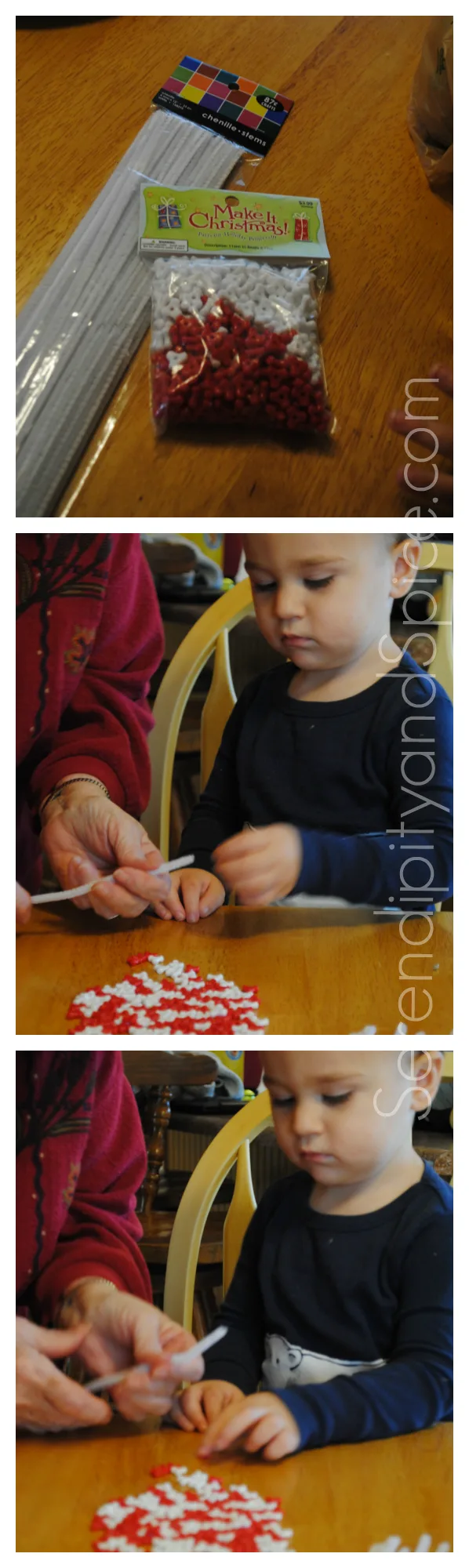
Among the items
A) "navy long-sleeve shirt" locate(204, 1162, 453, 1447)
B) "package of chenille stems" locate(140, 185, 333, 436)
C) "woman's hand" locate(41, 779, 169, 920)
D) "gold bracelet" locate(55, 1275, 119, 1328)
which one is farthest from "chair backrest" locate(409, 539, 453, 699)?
"gold bracelet" locate(55, 1275, 119, 1328)

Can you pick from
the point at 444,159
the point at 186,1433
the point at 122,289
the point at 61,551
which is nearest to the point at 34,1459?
the point at 186,1433

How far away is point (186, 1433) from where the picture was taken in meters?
0.70

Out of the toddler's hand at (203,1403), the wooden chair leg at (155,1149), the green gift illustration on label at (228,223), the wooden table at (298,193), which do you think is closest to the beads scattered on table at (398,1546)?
the toddler's hand at (203,1403)

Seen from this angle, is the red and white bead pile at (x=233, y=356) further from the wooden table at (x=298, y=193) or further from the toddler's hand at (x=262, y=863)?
the toddler's hand at (x=262, y=863)

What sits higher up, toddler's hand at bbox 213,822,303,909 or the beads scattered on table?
toddler's hand at bbox 213,822,303,909

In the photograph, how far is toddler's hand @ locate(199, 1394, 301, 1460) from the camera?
687 millimetres

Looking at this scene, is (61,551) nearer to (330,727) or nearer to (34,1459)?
(330,727)

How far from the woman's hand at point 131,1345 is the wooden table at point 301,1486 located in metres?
0.02

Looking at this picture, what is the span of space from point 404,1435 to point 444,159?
83cm

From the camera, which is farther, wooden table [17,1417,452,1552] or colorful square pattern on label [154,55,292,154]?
colorful square pattern on label [154,55,292,154]

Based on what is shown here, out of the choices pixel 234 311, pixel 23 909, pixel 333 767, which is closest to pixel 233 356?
pixel 234 311

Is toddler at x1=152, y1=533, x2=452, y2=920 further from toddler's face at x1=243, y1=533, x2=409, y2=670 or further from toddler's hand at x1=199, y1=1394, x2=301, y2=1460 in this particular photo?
toddler's hand at x1=199, y1=1394, x2=301, y2=1460

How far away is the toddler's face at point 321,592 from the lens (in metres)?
0.73

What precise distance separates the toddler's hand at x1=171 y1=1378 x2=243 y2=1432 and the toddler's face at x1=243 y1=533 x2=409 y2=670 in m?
0.45
